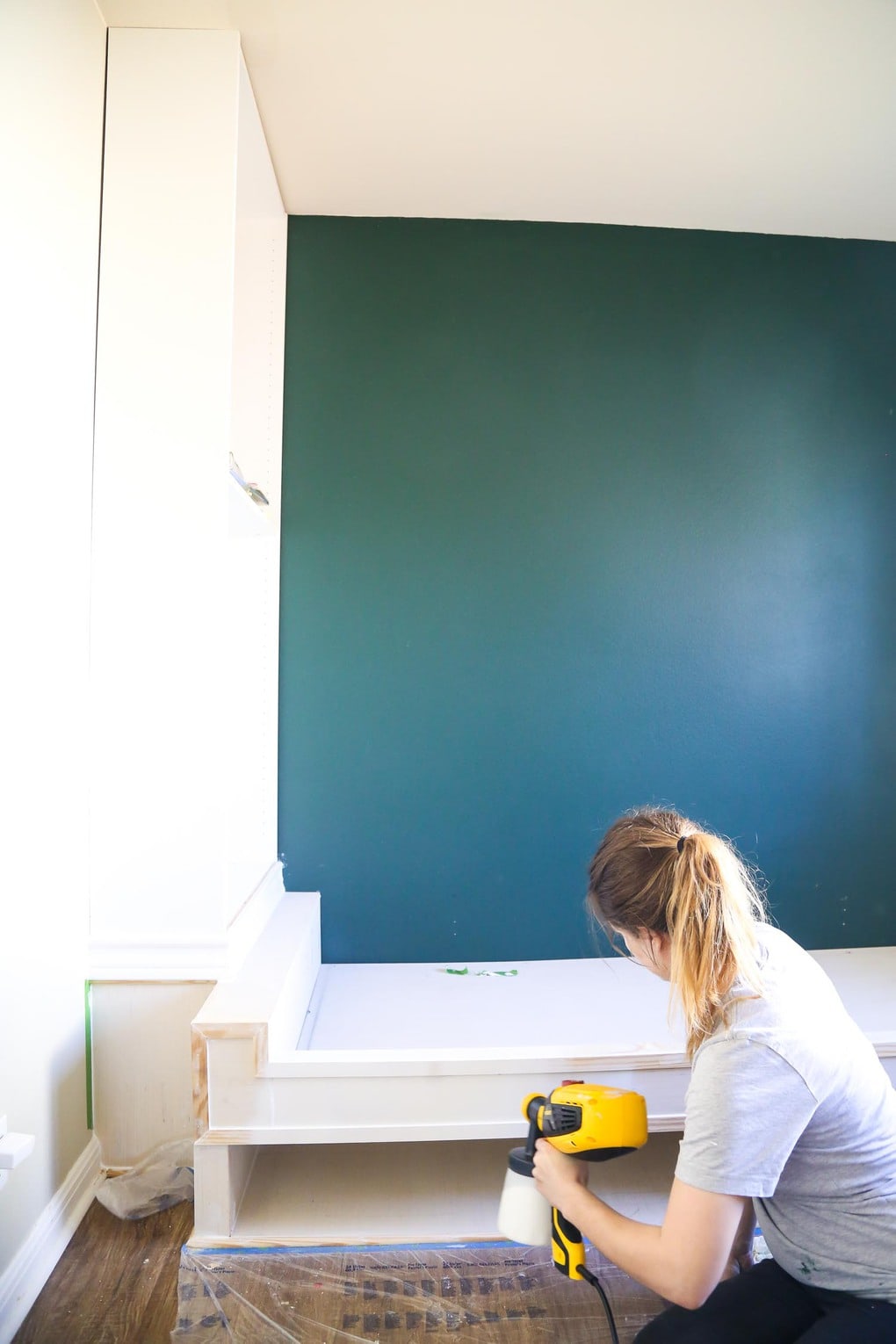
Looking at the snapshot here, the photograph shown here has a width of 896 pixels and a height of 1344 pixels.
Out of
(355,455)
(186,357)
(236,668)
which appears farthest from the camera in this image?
(355,455)

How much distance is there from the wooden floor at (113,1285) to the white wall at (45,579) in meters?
0.08

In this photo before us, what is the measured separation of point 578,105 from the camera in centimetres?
209

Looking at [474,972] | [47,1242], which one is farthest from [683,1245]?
[474,972]

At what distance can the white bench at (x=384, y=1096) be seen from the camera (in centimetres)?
162

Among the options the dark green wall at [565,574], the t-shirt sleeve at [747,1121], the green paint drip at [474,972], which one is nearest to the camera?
the t-shirt sleeve at [747,1121]

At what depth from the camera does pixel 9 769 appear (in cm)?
Result: 149

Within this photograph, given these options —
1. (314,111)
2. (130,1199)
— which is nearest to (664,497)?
(314,111)

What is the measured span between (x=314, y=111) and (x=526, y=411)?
971mm

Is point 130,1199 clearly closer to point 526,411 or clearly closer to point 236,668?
point 236,668

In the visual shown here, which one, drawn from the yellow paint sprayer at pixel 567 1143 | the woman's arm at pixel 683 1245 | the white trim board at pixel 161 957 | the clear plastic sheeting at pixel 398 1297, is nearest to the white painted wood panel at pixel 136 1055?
the white trim board at pixel 161 957

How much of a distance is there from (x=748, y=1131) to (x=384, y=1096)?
2.68 ft

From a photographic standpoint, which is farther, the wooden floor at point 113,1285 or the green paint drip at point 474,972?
the green paint drip at point 474,972

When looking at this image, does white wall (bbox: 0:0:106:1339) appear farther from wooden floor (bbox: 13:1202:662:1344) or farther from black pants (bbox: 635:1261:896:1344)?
black pants (bbox: 635:1261:896:1344)

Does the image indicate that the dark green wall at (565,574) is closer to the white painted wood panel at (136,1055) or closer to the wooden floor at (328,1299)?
the white painted wood panel at (136,1055)
